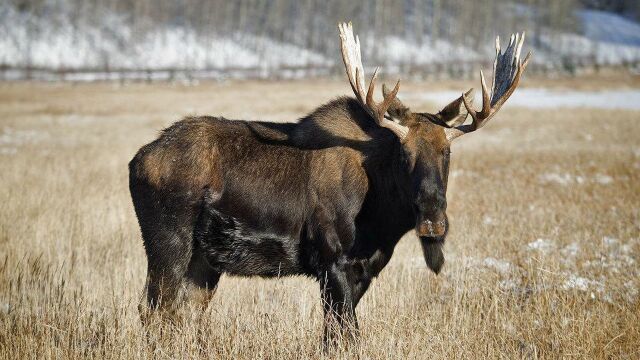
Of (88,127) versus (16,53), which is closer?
(88,127)

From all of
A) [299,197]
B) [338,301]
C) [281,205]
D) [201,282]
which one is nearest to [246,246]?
[281,205]

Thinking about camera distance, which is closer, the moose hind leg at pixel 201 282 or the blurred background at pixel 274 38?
the moose hind leg at pixel 201 282

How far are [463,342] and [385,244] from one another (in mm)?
951

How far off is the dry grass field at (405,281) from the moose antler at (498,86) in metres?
1.46

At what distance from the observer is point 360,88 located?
519cm

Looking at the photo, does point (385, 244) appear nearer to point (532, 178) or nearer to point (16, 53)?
point (532, 178)

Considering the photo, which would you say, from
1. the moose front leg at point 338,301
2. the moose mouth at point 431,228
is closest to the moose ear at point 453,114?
the moose mouth at point 431,228

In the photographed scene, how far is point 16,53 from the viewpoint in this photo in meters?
64.1

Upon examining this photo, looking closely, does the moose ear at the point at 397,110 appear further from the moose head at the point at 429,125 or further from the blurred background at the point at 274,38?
the blurred background at the point at 274,38

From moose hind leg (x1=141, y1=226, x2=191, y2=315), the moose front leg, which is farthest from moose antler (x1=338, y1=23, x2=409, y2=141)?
moose hind leg (x1=141, y1=226, x2=191, y2=315)

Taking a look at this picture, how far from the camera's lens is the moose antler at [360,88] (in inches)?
195

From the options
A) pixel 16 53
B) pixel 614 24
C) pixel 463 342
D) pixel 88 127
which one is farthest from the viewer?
pixel 614 24

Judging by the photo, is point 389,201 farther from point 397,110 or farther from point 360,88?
point 360,88

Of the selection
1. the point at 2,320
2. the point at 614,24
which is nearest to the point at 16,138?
the point at 2,320
